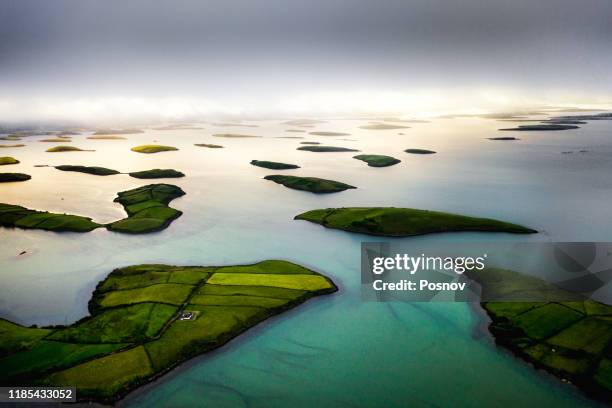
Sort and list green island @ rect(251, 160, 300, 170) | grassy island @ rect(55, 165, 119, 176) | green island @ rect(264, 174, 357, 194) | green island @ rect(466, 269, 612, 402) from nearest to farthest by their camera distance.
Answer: green island @ rect(466, 269, 612, 402)
green island @ rect(264, 174, 357, 194)
grassy island @ rect(55, 165, 119, 176)
green island @ rect(251, 160, 300, 170)

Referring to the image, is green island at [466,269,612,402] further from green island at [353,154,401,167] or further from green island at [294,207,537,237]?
green island at [353,154,401,167]

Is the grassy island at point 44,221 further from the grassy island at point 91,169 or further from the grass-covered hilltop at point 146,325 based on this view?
the grassy island at point 91,169

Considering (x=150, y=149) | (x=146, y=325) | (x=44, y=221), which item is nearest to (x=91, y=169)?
(x=150, y=149)

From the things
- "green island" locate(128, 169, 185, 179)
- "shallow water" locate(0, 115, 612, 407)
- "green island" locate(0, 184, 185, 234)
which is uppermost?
"green island" locate(128, 169, 185, 179)

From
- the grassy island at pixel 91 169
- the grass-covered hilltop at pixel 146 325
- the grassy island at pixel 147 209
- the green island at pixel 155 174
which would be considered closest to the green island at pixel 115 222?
the grassy island at pixel 147 209

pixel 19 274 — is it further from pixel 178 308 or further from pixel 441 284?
pixel 441 284

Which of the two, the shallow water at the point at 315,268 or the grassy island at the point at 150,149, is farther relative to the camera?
the grassy island at the point at 150,149

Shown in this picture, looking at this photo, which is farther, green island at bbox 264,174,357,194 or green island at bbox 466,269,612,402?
green island at bbox 264,174,357,194

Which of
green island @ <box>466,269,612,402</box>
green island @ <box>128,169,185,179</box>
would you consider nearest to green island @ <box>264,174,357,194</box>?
green island @ <box>128,169,185,179</box>

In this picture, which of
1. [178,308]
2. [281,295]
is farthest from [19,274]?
[281,295]
